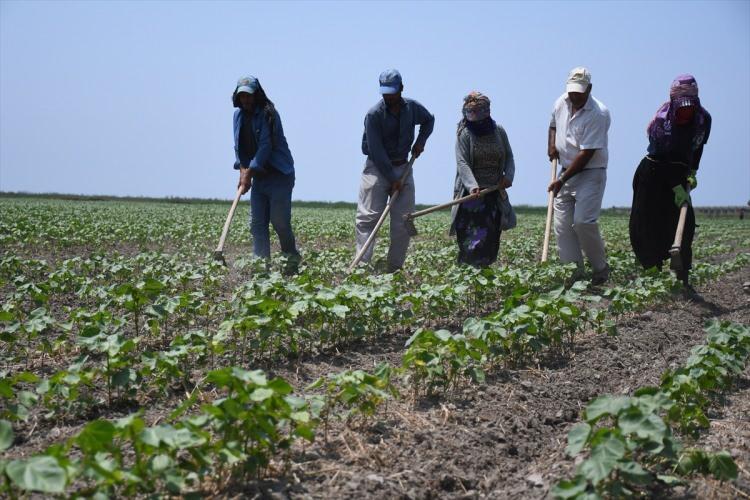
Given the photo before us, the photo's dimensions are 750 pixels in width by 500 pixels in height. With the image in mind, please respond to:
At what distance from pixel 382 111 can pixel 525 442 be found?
4.68m

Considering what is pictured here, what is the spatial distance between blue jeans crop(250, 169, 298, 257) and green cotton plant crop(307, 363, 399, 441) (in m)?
4.60

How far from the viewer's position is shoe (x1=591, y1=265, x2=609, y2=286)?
7.26 meters

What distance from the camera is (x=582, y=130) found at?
22.4ft

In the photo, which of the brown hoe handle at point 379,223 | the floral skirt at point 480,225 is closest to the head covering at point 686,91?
the floral skirt at point 480,225

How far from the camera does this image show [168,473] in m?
2.28

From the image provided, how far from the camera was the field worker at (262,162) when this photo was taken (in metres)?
7.65

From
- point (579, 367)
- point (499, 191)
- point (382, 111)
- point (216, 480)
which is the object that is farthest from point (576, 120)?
point (216, 480)

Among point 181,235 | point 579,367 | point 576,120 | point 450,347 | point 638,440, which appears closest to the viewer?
point 638,440

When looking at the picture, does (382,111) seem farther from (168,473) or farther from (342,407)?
(168,473)

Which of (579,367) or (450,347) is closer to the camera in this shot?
(450,347)

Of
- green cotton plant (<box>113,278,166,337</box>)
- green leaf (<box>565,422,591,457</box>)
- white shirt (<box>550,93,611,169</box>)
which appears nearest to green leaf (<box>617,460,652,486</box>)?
green leaf (<box>565,422,591,457</box>)

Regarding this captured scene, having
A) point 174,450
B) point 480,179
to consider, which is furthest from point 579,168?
point 174,450

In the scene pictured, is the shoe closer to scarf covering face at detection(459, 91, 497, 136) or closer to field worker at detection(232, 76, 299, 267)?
scarf covering face at detection(459, 91, 497, 136)

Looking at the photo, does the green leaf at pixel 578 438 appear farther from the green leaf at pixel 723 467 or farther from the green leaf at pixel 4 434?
the green leaf at pixel 4 434
